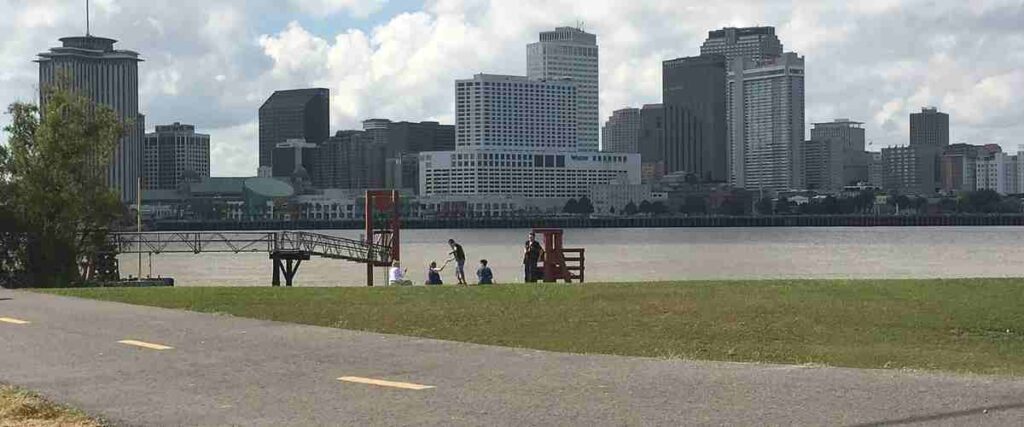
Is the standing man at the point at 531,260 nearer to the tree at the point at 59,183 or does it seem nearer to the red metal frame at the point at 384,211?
the tree at the point at 59,183

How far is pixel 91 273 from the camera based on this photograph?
50969 mm

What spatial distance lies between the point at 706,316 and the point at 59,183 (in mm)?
32806

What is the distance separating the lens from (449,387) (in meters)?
13.4

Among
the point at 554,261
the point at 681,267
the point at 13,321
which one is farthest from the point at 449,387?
the point at 681,267

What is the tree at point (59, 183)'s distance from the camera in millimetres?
47344

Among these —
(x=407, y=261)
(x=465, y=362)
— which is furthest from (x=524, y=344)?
(x=407, y=261)

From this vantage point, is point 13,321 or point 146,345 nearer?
point 146,345

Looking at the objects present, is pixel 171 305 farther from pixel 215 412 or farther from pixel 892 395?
pixel 892 395

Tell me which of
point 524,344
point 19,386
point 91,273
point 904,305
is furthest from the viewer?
point 91,273

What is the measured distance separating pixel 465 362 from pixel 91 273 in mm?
38544

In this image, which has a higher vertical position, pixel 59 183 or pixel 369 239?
pixel 59 183

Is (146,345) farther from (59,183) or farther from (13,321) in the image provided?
(59,183)

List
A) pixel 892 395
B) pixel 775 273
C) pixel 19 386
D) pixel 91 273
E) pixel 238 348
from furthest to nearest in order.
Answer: pixel 775 273 < pixel 91 273 < pixel 238 348 < pixel 19 386 < pixel 892 395

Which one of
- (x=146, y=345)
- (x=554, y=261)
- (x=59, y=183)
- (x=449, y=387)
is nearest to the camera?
(x=449, y=387)
